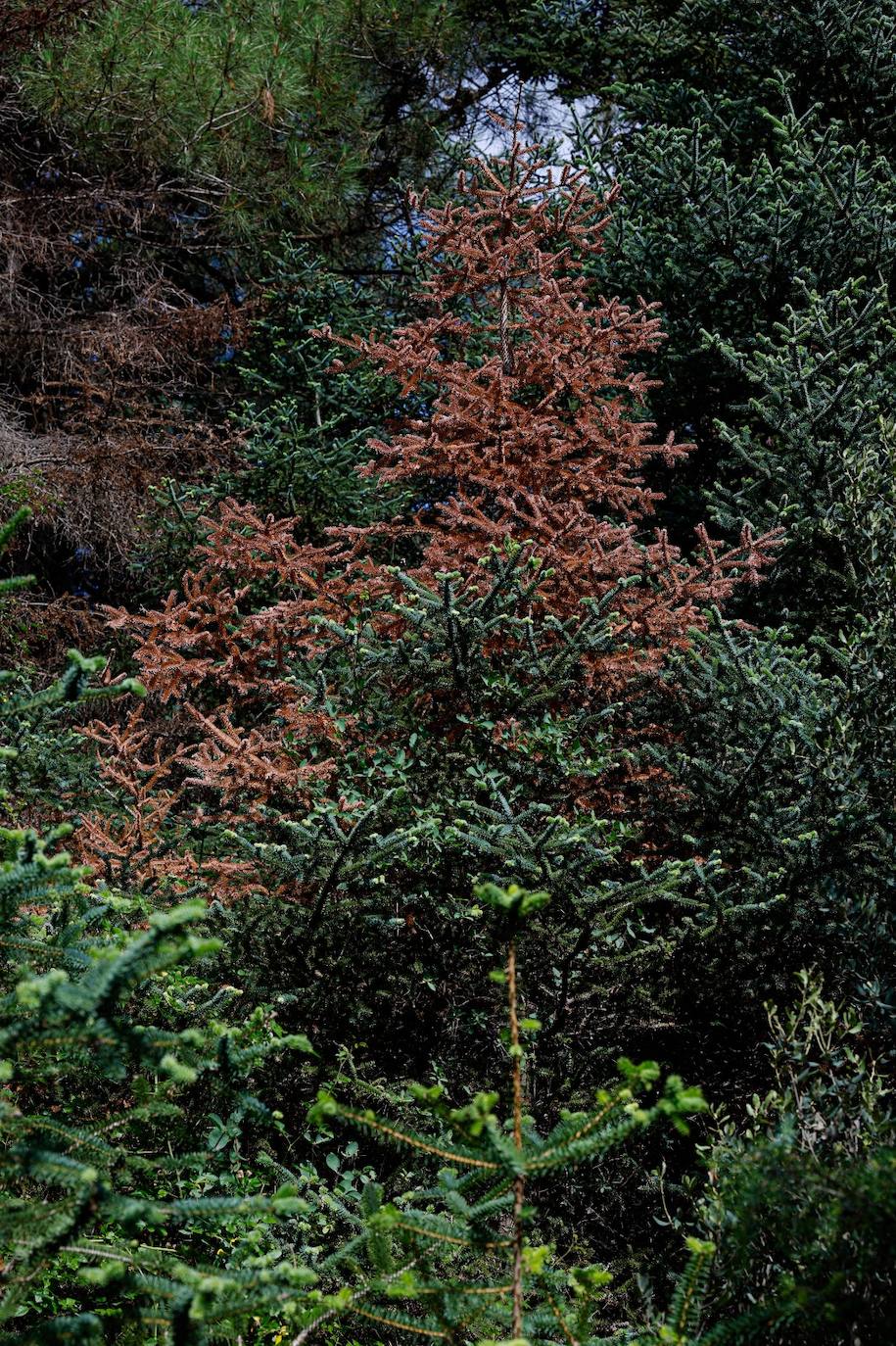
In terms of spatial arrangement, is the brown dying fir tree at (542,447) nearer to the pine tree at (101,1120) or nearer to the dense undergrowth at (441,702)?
the dense undergrowth at (441,702)

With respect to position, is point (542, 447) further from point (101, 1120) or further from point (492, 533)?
point (101, 1120)

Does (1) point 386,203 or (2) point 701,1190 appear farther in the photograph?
(1) point 386,203

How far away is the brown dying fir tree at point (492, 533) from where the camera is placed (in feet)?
15.4

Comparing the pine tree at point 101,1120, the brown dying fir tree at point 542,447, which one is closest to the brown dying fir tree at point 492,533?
the brown dying fir tree at point 542,447

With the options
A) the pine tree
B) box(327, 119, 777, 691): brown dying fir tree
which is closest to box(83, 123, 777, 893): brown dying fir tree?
box(327, 119, 777, 691): brown dying fir tree

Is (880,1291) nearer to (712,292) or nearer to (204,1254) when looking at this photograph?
(204,1254)

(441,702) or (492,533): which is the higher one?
(492,533)

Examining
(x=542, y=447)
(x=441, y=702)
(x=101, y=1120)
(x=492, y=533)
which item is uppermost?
(x=542, y=447)

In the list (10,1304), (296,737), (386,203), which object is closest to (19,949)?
(10,1304)

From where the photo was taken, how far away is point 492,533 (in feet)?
15.6

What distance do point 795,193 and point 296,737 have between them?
4.82 m

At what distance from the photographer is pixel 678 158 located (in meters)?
7.18

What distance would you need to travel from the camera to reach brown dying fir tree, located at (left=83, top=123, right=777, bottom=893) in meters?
4.68

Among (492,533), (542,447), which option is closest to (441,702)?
(492,533)
